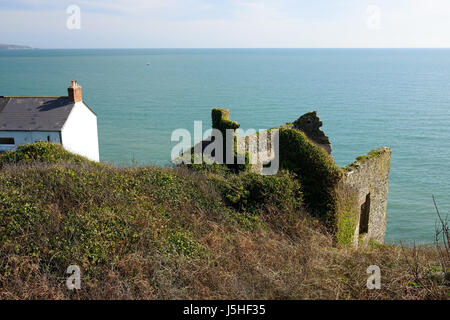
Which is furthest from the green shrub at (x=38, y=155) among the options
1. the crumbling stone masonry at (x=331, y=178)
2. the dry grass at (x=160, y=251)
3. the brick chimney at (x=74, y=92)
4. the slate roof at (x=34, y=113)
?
the brick chimney at (x=74, y=92)

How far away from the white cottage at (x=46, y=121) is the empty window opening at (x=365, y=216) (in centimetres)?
2197

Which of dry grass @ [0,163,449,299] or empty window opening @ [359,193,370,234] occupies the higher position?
dry grass @ [0,163,449,299]

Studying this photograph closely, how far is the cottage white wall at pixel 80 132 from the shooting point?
31484 mm

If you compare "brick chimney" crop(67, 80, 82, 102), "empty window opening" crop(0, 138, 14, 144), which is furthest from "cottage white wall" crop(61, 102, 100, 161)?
"empty window opening" crop(0, 138, 14, 144)

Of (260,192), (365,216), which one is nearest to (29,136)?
(260,192)

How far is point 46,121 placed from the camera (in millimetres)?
30969

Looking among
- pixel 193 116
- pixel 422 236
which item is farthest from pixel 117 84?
pixel 422 236

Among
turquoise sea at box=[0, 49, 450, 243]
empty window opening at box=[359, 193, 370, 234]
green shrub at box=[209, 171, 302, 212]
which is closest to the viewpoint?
green shrub at box=[209, 171, 302, 212]

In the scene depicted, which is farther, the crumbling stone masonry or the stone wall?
the stone wall

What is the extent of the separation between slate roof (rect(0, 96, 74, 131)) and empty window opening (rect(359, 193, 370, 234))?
22.8m

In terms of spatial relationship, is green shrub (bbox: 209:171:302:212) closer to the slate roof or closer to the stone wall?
the stone wall

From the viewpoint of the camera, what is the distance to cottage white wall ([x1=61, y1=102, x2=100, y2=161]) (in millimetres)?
31484

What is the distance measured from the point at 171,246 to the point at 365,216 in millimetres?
11146

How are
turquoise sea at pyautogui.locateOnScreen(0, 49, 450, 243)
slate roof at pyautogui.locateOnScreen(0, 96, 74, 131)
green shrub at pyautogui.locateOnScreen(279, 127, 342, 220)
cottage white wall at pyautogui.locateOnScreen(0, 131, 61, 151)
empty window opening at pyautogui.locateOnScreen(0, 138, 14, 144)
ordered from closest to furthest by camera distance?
green shrub at pyautogui.locateOnScreen(279, 127, 342, 220), cottage white wall at pyautogui.locateOnScreen(0, 131, 61, 151), slate roof at pyautogui.locateOnScreen(0, 96, 74, 131), empty window opening at pyautogui.locateOnScreen(0, 138, 14, 144), turquoise sea at pyautogui.locateOnScreen(0, 49, 450, 243)
